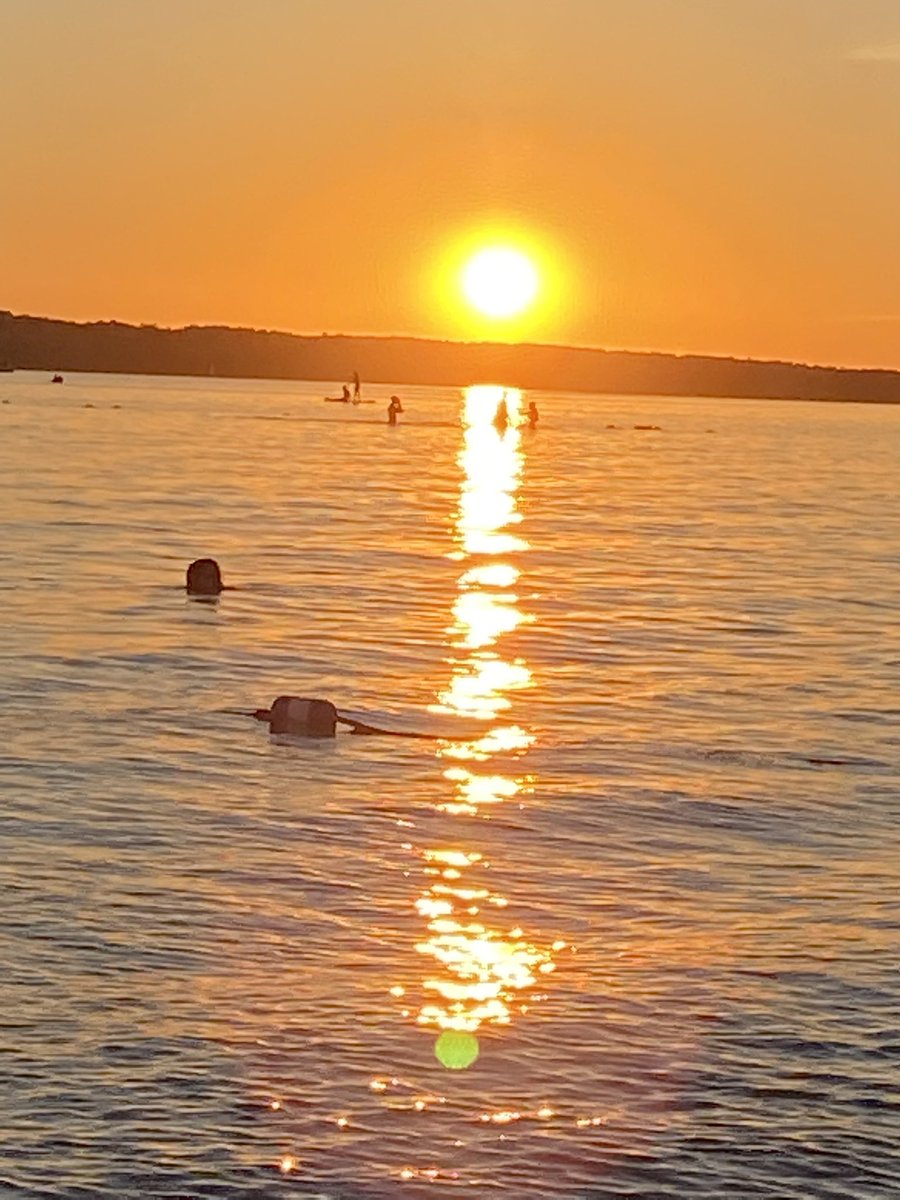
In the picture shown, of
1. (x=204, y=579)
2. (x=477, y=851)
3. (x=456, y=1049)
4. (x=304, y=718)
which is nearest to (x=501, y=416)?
(x=204, y=579)

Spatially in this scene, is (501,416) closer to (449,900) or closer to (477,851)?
(477,851)

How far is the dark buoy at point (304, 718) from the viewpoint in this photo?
29297 millimetres

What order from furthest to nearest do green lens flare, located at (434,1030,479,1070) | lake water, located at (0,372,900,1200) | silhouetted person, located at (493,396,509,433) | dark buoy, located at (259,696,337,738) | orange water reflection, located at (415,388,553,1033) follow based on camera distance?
silhouetted person, located at (493,396,509,433) → dark buoy, located at (259,696,337,738) → orange water reflection, located at (415,388,553,1033) → green lens flare, located at (434,1030,479,1070) → lake water, located at (0,372,900,1200)

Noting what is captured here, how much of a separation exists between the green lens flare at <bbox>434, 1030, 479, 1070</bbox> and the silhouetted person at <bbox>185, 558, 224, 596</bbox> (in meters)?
31.4

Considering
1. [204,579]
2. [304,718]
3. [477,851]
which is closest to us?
[477,851]

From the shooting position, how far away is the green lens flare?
15.9 metres

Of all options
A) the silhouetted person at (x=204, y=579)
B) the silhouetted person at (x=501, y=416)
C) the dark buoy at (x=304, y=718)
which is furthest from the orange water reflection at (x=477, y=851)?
the silhouetted person at (x=501, y=416)

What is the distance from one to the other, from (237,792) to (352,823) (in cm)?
199

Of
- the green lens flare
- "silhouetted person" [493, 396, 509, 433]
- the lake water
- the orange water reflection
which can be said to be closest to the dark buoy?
the lake water

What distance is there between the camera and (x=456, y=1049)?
1627 centimetres

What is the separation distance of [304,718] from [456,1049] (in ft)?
44.0

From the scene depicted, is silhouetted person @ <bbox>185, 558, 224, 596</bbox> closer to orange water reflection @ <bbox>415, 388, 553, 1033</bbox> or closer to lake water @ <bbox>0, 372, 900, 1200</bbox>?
lake water @ <bbox>0, 372, 900, 1200</bbox>

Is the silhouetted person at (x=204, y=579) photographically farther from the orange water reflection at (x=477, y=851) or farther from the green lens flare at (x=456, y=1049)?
the green lens flare at (x=456, y=1049)

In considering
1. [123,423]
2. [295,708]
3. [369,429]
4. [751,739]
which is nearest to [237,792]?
[295,708]
